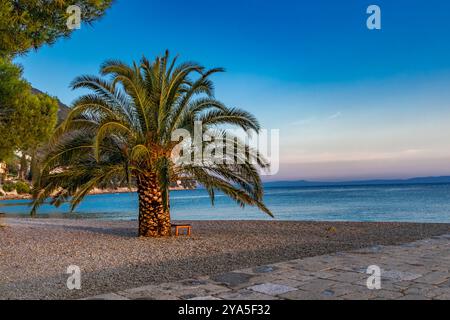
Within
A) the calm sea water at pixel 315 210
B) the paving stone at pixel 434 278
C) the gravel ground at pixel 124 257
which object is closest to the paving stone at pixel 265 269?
the gravel ground at pixel 124 257

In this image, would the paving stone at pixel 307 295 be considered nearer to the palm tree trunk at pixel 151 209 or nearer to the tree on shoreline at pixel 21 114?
the palm tree trunk at pixel 151 209

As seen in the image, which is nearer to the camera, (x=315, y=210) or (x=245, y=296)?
(x=245, y=296)

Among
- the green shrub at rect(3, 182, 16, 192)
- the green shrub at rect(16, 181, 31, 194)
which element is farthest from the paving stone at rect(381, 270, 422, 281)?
the green shrub at rect(16, 181, 31, 194)

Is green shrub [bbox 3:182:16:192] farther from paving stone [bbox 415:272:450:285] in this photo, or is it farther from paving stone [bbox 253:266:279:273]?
paving stone [bbox 415:272:450:285]

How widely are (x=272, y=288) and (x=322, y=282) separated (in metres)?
0.74

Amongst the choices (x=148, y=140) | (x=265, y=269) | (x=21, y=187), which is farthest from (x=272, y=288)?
(x=21, y=187)

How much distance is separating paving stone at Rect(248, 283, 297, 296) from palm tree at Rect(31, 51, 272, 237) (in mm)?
6814

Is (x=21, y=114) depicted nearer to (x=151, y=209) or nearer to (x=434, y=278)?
(x=151, y=209)

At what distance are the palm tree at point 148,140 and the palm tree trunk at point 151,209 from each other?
3 cm

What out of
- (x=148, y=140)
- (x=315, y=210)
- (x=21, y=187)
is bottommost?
(x=315, y=210)

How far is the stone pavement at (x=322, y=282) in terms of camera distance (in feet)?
14.7

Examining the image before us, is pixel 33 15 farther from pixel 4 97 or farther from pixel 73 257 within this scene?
pixel 73 257

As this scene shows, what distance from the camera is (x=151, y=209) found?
12.1m

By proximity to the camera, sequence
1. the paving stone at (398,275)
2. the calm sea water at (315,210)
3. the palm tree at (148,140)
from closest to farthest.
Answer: the paving stone at (398,275)
the palm tree at (148,140)
the calm sea water at (315,210)
